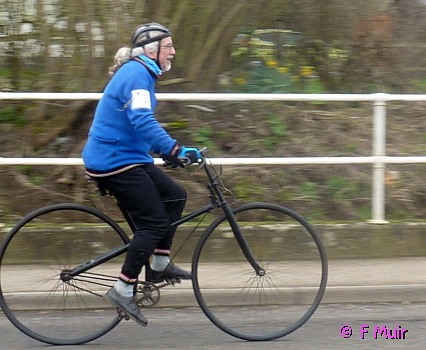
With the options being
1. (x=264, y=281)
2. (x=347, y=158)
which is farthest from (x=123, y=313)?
(x=347, y=158)

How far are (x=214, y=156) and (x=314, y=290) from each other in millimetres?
1987

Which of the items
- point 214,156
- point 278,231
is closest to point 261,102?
point 214,156

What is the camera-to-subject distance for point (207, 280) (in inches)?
221

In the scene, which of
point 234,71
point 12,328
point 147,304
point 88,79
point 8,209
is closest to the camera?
point 147,304

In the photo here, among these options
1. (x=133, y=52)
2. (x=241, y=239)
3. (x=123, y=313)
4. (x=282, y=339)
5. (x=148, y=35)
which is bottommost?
(x=282, y=339)

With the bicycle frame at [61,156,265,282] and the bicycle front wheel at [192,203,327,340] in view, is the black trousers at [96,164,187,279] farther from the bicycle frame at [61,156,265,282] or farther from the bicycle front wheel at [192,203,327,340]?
the bicycle front wheel at [192,203,327,340]

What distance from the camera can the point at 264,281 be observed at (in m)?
5.19

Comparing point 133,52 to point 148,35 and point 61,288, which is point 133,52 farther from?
point 61,288

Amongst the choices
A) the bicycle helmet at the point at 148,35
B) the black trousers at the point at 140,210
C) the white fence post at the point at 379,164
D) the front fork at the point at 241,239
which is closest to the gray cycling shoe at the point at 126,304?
the black trousers at the point at 140,210

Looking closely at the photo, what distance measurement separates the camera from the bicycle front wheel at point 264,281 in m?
5.04

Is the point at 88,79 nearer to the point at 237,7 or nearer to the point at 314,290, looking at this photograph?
the point at 237,7

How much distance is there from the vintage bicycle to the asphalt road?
10 centimetres

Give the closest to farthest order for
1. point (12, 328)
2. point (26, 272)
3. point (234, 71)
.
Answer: point (12, 328) < point (26, 272) < point (234, 71)

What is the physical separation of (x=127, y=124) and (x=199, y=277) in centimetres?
121
